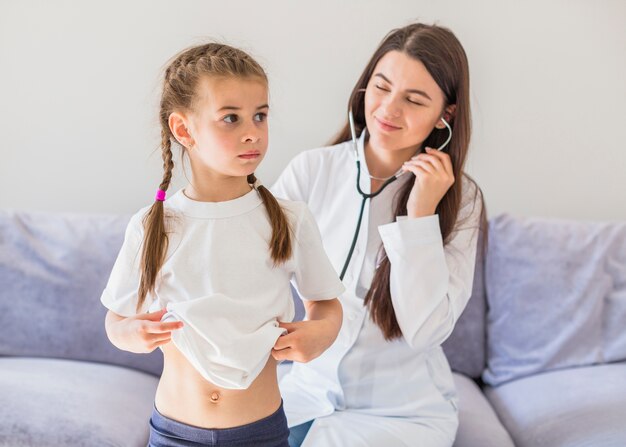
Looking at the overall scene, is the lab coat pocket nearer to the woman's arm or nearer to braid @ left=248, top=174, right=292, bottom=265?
the woman's arm

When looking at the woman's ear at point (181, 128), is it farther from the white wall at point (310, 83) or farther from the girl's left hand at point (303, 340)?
the white wall at point (310, 83)

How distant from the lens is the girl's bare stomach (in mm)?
1235

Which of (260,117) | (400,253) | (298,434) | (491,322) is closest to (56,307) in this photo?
(298,434)

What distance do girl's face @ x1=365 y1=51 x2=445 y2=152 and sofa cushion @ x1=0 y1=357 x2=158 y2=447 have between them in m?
0.91

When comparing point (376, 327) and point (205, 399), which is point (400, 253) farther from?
point (205, 399)

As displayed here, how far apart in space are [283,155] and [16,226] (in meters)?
0.86

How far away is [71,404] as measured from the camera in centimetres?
179

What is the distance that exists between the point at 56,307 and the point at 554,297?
146cm

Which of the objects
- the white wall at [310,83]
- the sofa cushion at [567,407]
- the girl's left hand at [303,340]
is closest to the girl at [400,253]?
the sofa cushion at [567,407]

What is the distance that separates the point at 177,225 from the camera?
49.2 inches

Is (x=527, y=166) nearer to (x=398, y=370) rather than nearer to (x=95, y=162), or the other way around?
(x=398, y=370)

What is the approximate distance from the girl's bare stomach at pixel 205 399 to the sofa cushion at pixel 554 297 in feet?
3.68

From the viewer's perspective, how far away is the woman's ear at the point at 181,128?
1247 millimetres

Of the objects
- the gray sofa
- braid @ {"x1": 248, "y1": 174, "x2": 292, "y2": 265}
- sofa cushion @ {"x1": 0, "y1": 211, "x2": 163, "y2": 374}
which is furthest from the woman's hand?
sofa cushion @ {"x1": 0, "y1": 211, "x2": 163, "y2": 374}
